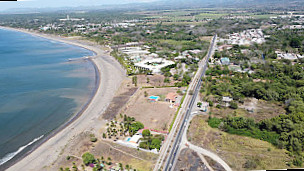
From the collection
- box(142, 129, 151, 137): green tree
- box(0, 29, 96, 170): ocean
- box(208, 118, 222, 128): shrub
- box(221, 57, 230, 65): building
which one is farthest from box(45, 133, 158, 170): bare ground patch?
box(221, 57, 230, 65): building

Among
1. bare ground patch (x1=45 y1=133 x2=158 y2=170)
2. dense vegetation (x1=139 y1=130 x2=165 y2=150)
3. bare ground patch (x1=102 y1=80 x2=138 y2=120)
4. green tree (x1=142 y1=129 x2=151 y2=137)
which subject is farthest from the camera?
bare ground patch (x1=102 y1=80 x2=138 y2=120)

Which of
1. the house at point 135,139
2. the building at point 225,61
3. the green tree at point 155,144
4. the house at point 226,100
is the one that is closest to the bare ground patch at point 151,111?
the house at point 135,139

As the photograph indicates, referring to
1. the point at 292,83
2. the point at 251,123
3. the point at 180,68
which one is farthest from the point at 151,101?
the point at 292,83

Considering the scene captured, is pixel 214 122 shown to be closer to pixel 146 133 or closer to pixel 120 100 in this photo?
pixel 146 133

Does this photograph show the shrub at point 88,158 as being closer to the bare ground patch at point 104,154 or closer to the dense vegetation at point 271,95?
the bare ground patch at point 104,154

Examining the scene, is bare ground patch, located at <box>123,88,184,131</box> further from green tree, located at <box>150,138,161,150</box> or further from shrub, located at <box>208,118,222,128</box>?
shrub, located at <box>208,118,222,128</box>

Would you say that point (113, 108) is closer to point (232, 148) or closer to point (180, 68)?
point (232, 148)

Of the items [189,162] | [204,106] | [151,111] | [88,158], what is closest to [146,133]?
[189,162]
